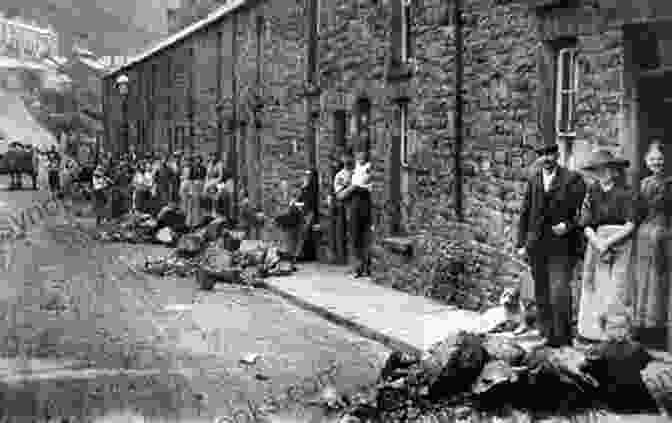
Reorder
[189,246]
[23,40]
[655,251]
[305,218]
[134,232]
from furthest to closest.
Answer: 1. [23,40]
2. [134,232]
3. [189,246]
4. [305,218]
5. [655,251]

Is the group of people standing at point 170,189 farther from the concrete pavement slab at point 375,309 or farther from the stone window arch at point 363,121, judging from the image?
the concrete pavement slab at point 375,309

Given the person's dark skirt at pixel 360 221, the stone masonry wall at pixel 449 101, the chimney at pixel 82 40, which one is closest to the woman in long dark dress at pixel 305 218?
the stone masonry wall at pixel 449 101

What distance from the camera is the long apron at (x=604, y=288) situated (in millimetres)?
8594

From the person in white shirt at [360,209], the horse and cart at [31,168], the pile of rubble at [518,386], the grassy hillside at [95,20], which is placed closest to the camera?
the pile of rubble at [518,386]

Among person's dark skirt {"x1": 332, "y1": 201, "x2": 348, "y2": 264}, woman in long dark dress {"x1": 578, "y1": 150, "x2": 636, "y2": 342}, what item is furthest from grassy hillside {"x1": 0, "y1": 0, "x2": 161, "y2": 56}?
woman in long dark dress {"x1": 578, "y1": 150, "x2": 636, "y2": 342}

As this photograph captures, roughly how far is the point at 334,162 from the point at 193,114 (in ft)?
51.5

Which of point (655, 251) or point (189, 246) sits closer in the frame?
point (655, 251)

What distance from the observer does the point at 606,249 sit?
28.3 ft

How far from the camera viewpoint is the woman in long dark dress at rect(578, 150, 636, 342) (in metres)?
8.58

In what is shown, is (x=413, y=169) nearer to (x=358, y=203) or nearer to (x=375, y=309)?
(x=358, y=203)

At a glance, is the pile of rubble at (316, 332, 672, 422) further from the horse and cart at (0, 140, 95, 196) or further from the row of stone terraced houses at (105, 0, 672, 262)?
the horse and cart at (0, 140, 95, 196)

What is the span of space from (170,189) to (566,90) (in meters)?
18.5

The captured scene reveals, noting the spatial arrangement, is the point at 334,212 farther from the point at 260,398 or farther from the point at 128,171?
the point at 128,171

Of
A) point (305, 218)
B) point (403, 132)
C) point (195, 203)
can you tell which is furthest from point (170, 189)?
point (403, 132)
